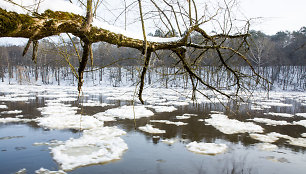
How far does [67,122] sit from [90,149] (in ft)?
11.8

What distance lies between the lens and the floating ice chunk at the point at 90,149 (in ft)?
17.4

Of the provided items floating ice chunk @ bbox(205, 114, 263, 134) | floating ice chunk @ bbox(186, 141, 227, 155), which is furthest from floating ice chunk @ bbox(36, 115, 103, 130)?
floating ice chunk @ bbox(205, 114, 263, 134)

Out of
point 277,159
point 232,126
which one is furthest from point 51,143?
point 232,126

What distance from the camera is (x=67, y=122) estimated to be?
911 cm

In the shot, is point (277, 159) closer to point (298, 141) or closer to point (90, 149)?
point (298, 141)

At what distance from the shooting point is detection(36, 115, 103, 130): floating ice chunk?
8484mm

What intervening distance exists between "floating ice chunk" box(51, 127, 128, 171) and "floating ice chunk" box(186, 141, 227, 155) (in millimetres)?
2066

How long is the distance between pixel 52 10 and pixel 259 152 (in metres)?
6.58

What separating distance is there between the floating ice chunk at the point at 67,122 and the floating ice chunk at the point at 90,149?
107 cm

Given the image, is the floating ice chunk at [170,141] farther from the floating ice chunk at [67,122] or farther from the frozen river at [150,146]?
the floating ice chunk at [67,122]

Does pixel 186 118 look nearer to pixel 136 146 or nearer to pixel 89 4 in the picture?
pixel 136 146

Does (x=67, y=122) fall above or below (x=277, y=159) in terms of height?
above

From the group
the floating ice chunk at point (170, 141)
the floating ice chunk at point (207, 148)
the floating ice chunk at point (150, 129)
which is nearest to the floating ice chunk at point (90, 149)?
the floating ice chunk at point (150, 129)

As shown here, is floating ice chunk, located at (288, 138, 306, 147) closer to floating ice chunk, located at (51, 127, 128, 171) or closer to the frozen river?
the frozen river
